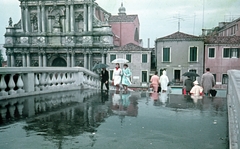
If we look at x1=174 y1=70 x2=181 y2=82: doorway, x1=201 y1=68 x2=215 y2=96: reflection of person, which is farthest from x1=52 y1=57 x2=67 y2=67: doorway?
x1=201 y1=68 x2=215 y2=96: reflection of person

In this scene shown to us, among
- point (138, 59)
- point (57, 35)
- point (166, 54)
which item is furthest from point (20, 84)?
point (57, 35)

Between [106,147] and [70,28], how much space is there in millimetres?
43099

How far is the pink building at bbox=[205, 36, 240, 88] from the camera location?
34.8 m

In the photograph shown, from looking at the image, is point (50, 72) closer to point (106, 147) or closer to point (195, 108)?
point (195, 108)

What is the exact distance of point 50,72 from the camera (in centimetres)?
932

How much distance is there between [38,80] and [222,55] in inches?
1287

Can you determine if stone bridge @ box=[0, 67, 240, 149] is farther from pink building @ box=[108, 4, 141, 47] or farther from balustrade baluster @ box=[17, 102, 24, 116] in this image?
pink building @ box=[108, 4, 141, 47]

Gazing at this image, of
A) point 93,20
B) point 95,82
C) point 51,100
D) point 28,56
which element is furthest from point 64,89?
point 28,56

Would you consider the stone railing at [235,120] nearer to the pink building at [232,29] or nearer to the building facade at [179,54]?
the building facade at [179,54]

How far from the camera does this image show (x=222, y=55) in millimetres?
35438

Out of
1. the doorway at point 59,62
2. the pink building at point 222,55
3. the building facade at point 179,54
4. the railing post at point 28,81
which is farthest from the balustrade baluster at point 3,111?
the doorway at point 59,62

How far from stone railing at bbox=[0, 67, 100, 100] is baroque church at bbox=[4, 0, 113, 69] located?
31.8 m

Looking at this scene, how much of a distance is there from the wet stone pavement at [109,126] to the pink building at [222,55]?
102ft

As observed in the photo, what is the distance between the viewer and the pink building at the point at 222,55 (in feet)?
114
